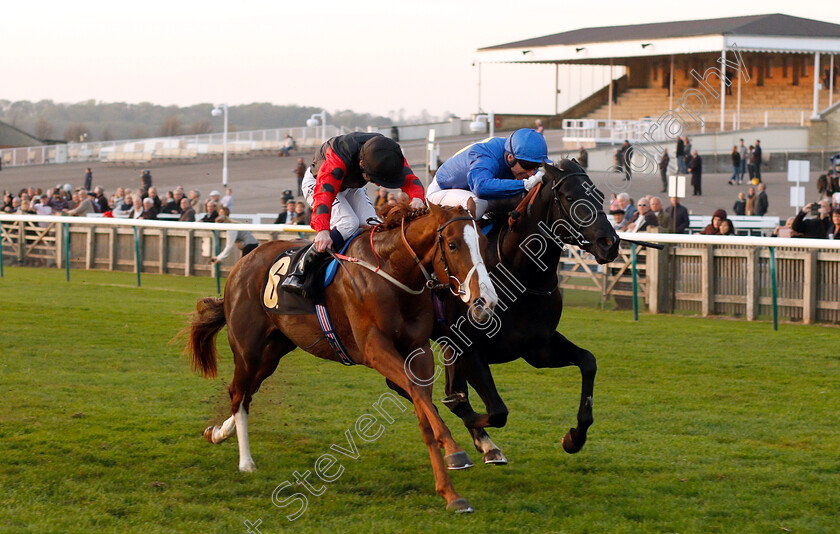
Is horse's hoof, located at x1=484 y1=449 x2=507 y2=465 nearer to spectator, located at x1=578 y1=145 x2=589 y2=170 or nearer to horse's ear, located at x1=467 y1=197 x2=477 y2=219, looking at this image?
horse's ear, located at x1=467 y1=197 x2=477 y2=219

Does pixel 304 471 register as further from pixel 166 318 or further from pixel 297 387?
pixel 166 318

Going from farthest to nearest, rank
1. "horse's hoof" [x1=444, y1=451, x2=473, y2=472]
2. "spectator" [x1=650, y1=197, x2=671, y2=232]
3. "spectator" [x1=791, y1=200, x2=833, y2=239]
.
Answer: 1. "spectator" [x1=650, y1=197, x2=671, y2=232]
2. "spectator" [x1=791, y1=200, x2=833, y2=239]
3. "horse's hoof" [x1=444, y1=451, x2=473, y2=472]

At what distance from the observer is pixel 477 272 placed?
392 cm

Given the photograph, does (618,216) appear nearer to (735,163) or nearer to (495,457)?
(495,457)

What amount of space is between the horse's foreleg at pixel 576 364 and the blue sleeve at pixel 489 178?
31.0 inches

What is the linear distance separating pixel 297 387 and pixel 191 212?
9.69 m

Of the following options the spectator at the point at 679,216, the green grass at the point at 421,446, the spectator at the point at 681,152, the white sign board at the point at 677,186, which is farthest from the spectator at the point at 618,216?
the spectator at the point at 681,152

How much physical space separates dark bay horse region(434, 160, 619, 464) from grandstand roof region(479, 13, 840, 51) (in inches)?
1128

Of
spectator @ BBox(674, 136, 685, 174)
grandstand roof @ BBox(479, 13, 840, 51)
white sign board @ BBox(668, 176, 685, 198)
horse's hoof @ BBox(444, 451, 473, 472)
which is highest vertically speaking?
grandstand roof @ BBox(479, 13, 840, 51)

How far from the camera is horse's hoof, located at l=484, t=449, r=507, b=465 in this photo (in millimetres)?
→ 4793

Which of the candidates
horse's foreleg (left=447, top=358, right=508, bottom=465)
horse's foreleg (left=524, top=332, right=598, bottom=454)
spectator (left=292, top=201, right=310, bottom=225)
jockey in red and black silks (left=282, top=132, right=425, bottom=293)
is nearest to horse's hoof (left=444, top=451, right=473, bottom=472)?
horse's foreleg (left=447, top=358, right=508, bottom=465)

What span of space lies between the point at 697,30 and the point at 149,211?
76.8ft

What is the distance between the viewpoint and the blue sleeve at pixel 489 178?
5078 millimetres

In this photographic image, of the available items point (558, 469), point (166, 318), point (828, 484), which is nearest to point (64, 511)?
point (558, 469)
